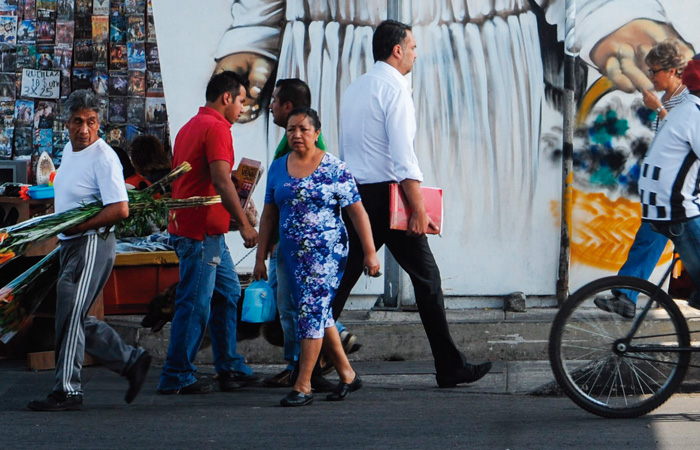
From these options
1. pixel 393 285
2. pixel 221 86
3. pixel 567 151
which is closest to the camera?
pixel 221 86

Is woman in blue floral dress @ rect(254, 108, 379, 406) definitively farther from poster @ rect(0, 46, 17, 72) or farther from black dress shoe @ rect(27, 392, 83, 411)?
poster @ rect(0, 46, 17, 72)

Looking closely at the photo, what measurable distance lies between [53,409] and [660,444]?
10.5 feet

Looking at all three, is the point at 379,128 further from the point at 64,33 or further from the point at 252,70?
the point at 64,33

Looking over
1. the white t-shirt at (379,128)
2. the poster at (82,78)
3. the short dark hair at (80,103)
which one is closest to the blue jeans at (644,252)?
the white t-shirt at (379,128)

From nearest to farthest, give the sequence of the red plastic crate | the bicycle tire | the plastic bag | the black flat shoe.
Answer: the bicycle tire → the black flat shoe → the plastic bag → the red plastic crate

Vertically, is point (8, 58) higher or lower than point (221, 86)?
higher

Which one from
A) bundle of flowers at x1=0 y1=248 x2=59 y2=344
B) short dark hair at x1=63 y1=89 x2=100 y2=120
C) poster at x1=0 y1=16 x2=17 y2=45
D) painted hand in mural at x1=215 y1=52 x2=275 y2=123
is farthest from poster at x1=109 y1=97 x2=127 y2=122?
short dark hair at x1=63 y1=89 x2=100 y2=120

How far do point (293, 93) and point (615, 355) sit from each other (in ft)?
8.30

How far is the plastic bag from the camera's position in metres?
7.46

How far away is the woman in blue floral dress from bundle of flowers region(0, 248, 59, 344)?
1.40 metres

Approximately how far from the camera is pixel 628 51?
9039mm

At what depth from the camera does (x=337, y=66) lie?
9.10 metres

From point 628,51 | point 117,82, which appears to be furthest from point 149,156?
point 628,51

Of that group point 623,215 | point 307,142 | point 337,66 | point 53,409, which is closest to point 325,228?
point 307,142
